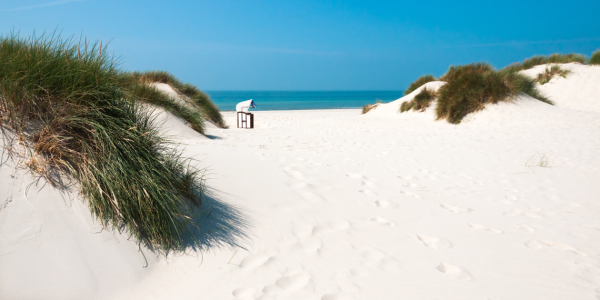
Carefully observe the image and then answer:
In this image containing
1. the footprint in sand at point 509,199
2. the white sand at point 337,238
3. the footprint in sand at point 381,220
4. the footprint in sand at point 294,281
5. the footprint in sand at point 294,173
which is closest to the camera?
the white sand at point 337,238

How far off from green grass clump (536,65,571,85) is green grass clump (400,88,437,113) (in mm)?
7375

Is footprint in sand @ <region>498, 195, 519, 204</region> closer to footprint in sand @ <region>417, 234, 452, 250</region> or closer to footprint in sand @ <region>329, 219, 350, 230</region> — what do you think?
footprint in sand @ <region>417, 234, 452, 250</region>

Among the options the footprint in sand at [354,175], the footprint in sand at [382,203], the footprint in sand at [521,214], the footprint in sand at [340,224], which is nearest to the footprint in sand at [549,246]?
the footprint in sand at [521,214]

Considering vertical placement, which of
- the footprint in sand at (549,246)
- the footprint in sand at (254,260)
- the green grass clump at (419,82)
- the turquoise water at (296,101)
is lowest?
the turquoise water at (296,101)

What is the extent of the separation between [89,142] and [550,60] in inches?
929

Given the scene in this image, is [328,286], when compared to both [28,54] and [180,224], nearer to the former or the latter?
[180,224]

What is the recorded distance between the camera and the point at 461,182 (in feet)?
14.6

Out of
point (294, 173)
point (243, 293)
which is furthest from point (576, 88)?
point (243, 293)

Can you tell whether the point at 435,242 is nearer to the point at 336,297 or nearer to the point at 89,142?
the point at 336,297

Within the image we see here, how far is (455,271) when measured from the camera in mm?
2352

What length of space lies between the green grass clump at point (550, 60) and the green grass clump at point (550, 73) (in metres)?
1.24

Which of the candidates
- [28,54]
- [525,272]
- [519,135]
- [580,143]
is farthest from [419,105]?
[28,54]

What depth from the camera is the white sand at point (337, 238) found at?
6.49ft

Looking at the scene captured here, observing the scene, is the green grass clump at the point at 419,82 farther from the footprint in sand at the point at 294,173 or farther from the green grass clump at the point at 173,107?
the footprint in sand at the point at 294,173
